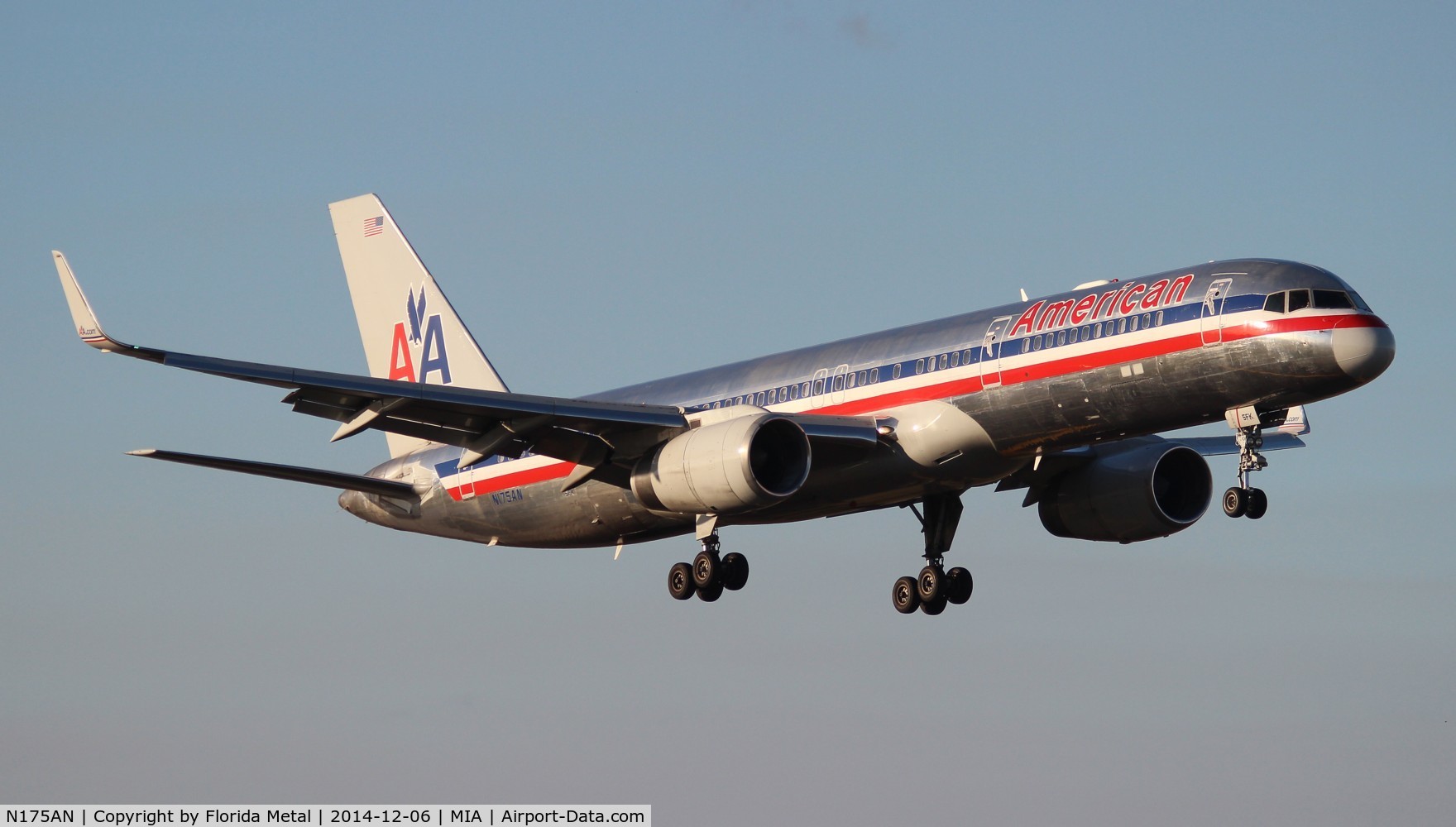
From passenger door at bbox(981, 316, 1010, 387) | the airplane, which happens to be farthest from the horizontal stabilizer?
passenger door at bbox(981, 316, 1010, 387)

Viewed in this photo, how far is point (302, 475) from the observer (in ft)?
147

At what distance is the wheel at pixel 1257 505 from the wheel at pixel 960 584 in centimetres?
1011

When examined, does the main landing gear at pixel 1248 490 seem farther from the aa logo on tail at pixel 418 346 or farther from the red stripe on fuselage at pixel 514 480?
the aa logo on tail at pixel 418 346

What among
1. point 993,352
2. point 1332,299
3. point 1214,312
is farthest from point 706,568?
point 1332,299

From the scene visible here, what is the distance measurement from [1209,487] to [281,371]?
2216cm

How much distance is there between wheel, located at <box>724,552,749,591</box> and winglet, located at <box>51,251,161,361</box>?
1389cm

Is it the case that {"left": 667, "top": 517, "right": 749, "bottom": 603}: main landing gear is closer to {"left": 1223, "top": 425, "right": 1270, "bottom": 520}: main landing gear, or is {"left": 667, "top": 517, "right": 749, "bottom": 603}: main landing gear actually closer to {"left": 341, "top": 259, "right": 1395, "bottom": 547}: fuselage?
{"left": 341, "top": 259, "right": 1395, "bottom": 547}: fuselage

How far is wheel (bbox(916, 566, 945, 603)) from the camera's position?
4622 cm

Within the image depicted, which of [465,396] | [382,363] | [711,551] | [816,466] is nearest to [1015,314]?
[816,466]

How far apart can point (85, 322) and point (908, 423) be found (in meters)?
16.3

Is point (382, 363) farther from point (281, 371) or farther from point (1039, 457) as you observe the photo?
point (1039, 457)

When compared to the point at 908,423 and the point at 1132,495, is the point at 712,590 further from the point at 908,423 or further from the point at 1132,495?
the point at 1132,495

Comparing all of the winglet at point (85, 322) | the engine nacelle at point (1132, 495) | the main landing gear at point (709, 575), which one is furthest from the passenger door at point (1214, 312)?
the winglet at point (85, 322)

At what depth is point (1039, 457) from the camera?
133ft
